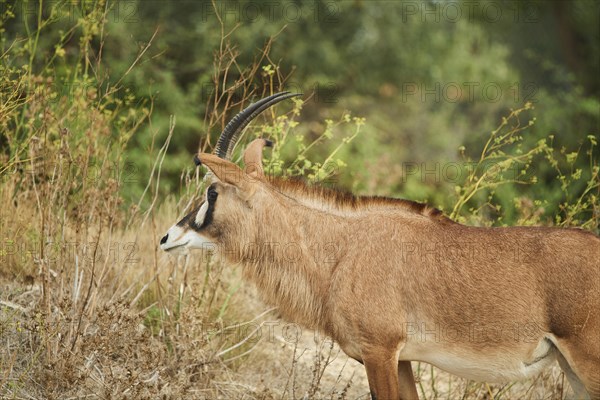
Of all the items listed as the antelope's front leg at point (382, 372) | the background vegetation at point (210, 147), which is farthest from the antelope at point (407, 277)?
the background vegetation at point (210, 147)

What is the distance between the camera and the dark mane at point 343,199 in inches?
266

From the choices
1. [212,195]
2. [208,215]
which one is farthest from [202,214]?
[212,195]

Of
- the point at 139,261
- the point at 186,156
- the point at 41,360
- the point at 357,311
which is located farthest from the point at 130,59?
the point at 357,311

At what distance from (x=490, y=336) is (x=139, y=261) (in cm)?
414

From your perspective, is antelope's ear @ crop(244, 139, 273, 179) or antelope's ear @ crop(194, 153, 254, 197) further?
antelope's ear @ crop(244, 139, 273, 179)

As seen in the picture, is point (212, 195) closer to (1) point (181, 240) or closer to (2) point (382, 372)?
(1) point (181, 240)

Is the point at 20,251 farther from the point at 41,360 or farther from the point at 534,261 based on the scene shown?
the point at 534,261

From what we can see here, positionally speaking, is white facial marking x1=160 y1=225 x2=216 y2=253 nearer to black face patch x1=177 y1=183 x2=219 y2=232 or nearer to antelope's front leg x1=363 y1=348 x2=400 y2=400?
black face patch x1=177 y1=183 x2=219 y2=232

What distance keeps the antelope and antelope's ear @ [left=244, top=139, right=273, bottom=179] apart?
0.12 feet

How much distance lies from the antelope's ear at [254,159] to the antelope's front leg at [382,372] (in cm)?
178

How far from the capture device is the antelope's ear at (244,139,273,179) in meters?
7.00

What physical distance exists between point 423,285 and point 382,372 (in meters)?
0.71

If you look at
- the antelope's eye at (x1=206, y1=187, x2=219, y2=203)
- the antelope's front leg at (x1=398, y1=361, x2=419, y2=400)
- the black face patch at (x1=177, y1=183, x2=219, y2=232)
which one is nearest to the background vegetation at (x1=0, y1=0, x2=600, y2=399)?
the antelope's front leg at (x1=398, y1=361, x2=419, y2=400)

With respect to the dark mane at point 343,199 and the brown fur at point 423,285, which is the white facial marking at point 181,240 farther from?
the dark mane at point 343,199
